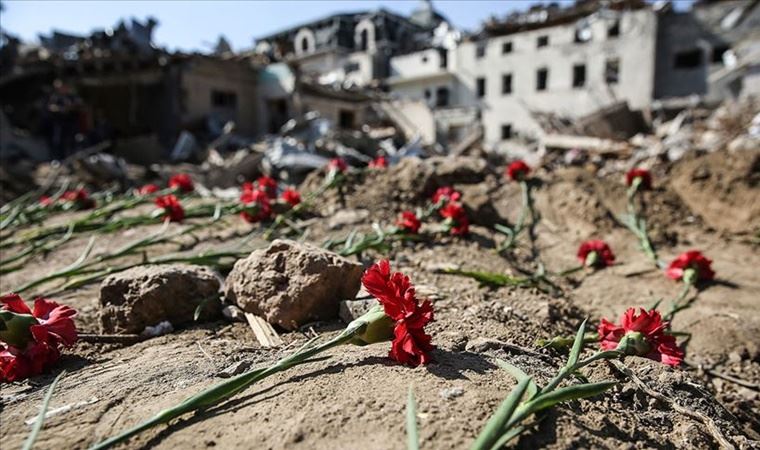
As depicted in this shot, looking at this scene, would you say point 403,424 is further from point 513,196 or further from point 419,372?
point 513,196

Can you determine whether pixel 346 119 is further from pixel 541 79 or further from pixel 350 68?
pixel 350 68

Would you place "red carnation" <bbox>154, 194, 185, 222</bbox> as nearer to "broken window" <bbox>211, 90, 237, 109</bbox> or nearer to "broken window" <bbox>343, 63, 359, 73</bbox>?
"broken window" <bbox>211, 90, 237, 109</bbox>

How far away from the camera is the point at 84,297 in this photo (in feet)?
8.07

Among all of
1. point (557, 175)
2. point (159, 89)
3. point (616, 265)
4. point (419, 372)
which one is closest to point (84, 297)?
point (419, 372)

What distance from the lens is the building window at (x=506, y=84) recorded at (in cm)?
2570

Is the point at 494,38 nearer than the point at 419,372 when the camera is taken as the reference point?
No

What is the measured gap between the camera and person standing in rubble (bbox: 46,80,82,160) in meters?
10.8

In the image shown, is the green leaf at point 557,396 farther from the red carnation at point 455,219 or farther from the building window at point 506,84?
the building window at point 506,84

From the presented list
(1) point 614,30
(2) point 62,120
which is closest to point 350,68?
(1) point 614,30

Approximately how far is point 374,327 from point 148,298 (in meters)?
1.02

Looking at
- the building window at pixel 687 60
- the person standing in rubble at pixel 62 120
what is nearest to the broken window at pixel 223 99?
the person standing in rubble at pixel 62 120

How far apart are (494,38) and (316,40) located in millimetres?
15776

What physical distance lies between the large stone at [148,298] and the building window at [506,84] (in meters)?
26.1

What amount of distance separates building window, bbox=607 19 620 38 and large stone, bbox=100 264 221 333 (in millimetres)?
25128
